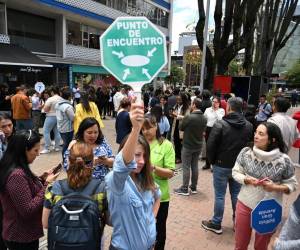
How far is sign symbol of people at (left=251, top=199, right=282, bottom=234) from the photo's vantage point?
9.62ft

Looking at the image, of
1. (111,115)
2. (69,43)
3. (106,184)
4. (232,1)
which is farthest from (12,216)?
(69,43)

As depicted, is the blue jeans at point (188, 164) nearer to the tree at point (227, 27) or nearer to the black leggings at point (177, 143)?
the black leggings at point (177, 143)

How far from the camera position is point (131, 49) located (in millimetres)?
2133

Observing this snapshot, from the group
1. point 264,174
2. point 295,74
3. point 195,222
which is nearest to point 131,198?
point 264,174

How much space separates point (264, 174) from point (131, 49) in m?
1.83

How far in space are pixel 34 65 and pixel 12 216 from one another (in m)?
16.4

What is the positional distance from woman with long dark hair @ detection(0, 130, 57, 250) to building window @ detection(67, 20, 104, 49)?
22292mm

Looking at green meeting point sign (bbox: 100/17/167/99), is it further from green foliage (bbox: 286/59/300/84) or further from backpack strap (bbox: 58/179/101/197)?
green foliage (bbox: 286/59/300/84)

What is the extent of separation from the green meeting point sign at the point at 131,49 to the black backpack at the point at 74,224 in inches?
32.4

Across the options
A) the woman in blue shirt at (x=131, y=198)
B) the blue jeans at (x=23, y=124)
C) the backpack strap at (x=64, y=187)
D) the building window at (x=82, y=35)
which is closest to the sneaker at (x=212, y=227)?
the woman in blue shirt at (x=131, y=198)

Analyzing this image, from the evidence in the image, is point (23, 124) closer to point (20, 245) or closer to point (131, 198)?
point (20, 245)

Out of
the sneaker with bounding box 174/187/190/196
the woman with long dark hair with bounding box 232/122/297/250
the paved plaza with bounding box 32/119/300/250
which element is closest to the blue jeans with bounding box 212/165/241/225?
the paved plaza with bounding box 32/119/300/250

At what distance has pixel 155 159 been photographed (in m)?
3.21

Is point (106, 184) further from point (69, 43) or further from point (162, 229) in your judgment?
point (69, 43)
